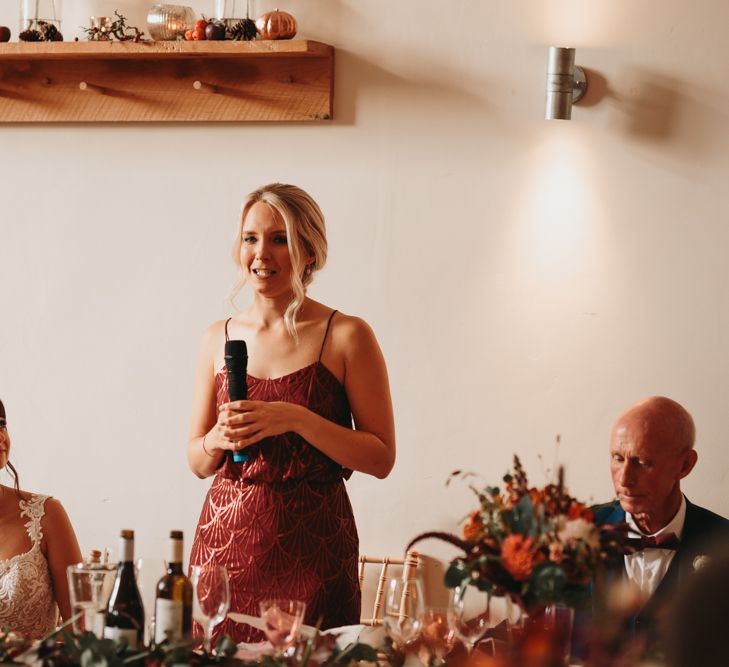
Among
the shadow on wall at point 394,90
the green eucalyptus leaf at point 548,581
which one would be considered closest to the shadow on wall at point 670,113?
the shadow on wall at point 394,90

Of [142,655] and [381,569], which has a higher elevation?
[142,655]

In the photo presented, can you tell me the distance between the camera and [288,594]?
2.78 metres

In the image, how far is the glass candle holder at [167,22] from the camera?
3760 mm

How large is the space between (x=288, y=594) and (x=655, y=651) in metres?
1.29

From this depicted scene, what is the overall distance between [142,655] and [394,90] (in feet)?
7.46

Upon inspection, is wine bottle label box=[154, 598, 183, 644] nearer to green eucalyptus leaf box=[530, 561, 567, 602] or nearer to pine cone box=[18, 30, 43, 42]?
green eucalyptus leaf box=[530, 561, 567, 602]

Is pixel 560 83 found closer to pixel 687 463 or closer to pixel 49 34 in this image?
pixel 687 463

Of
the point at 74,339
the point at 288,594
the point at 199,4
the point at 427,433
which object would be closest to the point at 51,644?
the point at 288,594

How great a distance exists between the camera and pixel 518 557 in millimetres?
1772

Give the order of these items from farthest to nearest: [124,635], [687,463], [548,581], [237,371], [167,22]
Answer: [167,22] → [687,463] → [237,371] → [124,635] → [548,581]

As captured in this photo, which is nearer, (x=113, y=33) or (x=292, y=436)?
(x=292, y=436)

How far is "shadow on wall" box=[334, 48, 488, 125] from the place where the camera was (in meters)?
3.70

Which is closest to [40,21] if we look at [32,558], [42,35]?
[42,35]

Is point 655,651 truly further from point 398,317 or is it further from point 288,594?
point 398,317
